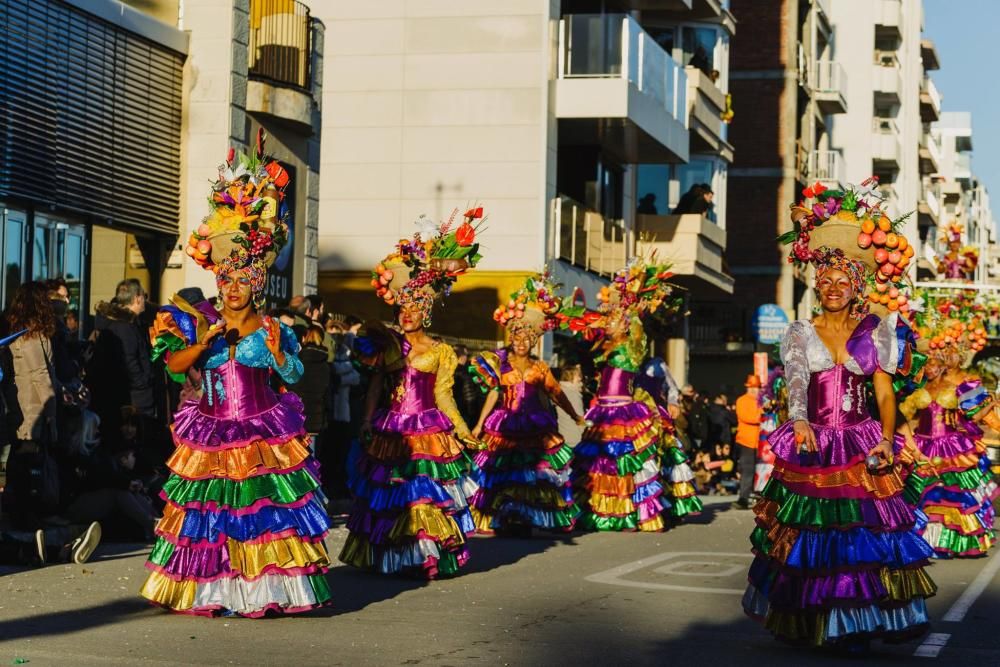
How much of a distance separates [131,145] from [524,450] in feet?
19.6

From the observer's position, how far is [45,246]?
18.1m

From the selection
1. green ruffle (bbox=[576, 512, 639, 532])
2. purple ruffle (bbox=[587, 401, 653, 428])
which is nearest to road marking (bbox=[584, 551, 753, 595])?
green ruffle (bbox=[576, 512, 639, 532])

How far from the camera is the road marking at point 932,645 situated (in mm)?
9594

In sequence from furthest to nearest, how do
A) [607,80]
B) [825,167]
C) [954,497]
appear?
[825,167] < [607,80] < [954,497]

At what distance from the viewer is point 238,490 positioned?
1004cm

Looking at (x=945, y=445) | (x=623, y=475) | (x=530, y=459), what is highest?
(x=945, y=445)

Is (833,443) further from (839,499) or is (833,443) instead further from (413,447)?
(413,447)

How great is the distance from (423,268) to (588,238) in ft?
57.7

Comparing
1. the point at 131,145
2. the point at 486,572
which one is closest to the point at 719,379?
the point at 131,145

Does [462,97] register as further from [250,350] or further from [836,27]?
[836,27]

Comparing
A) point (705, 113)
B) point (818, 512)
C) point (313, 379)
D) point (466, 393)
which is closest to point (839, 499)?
point (818, 512)

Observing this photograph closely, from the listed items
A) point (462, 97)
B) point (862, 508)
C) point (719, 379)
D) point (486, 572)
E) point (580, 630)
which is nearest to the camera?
point (862, 508)

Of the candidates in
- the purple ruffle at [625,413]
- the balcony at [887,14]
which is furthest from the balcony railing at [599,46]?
the balcony at [887,14]

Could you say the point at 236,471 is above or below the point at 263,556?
above
